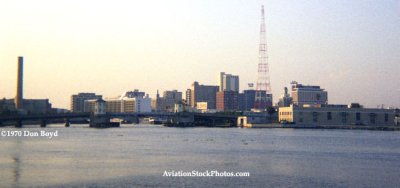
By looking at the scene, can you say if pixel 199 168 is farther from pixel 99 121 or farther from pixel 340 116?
pixel 99 121

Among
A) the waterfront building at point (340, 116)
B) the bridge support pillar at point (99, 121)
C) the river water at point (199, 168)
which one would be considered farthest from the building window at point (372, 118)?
the river water at point (199, 168)

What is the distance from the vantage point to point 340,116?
6796 inches

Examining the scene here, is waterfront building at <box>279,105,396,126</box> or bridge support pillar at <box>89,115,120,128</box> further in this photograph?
bridge support pillar at <box>89,115,120,128</box>

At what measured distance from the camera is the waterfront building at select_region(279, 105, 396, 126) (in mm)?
171250

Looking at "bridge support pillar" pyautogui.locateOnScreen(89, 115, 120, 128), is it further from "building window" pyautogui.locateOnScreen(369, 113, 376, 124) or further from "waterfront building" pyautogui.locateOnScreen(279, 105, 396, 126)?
"building window" pyautogui.locateOnScreen(369, 113, 376, 124)

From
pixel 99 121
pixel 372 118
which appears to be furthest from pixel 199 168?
pixel 99 121

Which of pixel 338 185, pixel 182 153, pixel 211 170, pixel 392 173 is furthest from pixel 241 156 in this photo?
pixel 338 185

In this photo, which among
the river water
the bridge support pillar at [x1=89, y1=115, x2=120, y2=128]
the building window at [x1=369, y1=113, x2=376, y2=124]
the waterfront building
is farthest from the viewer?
the bridge support pillar at [x1=89, y1=115, x2=120, y2=128]

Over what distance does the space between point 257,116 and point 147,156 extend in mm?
141227

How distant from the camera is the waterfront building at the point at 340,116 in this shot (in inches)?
6742

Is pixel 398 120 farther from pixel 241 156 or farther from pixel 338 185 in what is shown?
pixel 338 185

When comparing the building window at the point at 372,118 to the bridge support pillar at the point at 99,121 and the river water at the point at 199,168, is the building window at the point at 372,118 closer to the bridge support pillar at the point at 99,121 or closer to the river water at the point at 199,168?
the bridge support pillar at the point at 99,121

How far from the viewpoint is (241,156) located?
201ft

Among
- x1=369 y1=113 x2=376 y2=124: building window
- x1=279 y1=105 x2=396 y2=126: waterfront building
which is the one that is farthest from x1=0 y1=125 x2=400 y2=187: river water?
x1=369 y1=113 x2=376 y2=124: building window
